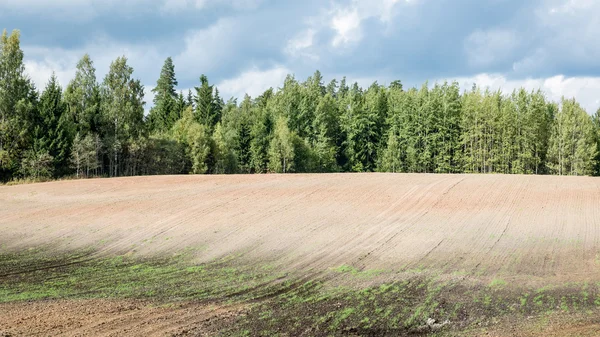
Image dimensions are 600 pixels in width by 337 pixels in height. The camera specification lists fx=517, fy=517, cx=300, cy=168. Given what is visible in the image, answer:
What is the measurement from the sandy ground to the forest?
57.0 ft

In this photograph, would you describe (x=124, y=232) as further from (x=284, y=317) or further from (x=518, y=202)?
(x=518, y=202)

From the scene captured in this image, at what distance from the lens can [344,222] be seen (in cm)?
2484

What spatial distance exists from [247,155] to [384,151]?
21.4 metres

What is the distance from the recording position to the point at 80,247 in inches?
861

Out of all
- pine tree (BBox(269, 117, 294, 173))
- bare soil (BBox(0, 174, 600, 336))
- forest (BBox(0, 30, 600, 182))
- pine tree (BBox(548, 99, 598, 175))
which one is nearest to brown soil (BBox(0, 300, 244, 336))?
bare soil (BBox(0, 174, 600, 336))

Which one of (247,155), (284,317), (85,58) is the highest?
(85,58)

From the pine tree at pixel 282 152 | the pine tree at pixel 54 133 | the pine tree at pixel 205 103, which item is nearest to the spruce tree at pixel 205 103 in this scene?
the pine tree at pixel 205 103

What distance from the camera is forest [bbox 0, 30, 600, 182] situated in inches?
2064

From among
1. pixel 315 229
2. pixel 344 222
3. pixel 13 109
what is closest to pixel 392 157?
pixel 13 109

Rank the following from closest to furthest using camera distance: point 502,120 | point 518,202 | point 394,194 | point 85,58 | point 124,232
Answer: point 124,232, point 518,202, point 394,194, point 85,58, point 502,120

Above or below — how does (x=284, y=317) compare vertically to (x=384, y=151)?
below

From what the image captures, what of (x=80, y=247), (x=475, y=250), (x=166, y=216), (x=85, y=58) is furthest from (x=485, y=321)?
(x=85, y=58)

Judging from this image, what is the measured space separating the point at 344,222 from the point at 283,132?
169 ft

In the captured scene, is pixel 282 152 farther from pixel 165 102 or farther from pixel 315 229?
pixel 315 229
